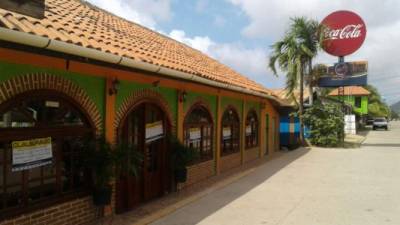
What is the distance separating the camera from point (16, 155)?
5.30 meters

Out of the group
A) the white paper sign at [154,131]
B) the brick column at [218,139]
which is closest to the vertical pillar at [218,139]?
the brick column at [218,139]

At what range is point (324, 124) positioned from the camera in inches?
924

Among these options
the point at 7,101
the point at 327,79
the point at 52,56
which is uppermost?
the point at 327,79

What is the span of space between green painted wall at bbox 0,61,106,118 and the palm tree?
17.8 meters

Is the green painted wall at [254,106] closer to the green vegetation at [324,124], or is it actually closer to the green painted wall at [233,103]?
the green painted wall at [233,103]

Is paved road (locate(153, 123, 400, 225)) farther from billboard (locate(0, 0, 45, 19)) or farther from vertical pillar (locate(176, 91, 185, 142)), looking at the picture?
billboard (locate(0, 0, 45, 19))

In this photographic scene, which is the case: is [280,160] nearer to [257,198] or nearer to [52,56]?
[257,198]

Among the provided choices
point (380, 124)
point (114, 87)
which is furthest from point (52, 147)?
point (380, 124)

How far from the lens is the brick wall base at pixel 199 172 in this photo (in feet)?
33.6

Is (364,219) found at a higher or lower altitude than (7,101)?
lower

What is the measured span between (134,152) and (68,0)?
5563mm

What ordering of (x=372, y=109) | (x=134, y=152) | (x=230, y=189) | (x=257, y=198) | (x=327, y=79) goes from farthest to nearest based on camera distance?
(x=372, y=109) < (x=327, y=79) < (x=230, y=189) < (x=257, y=198) < (x=134, y=152)

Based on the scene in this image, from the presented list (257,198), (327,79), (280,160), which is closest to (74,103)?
(257,198)

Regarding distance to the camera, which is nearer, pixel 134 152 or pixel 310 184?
pixel 134 152
